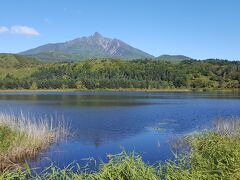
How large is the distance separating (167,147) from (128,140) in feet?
17.1

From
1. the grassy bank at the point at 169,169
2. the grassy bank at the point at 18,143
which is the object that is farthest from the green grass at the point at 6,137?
the grassy bank at the point at 169,169

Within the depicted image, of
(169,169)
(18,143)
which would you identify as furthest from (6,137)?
(169,169)

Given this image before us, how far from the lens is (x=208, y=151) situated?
1458 centimetres

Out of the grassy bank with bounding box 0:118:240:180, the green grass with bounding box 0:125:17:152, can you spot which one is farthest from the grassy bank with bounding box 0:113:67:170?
the grassy bank with bounding box 0:118:240:180

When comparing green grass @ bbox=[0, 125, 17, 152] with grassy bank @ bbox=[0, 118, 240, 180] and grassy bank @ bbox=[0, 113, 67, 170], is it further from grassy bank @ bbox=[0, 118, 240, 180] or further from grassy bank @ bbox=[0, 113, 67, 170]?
grassy bank @ bbox=[0, 118, 240, 180]

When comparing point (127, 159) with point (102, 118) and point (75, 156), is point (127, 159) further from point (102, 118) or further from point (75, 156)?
point (102, 118)

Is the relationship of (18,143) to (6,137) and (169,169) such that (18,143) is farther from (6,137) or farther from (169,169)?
(169,169)

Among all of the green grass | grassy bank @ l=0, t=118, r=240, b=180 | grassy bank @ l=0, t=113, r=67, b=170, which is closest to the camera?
grassy bank @ l=0, t=118, r=240, b=180

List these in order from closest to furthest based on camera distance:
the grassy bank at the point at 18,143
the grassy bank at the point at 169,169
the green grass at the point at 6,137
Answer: the grassy bank at the point at 169,169, the grassy bank at the point at 18,143, the green grass at the point at 6,137

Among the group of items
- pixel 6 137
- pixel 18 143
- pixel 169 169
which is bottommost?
pixel 18 143

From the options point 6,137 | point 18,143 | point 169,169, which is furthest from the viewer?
point 18,143

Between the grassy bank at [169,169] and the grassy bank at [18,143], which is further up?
the grassy bank at [169,169]

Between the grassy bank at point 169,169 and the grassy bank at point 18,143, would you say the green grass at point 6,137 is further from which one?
the grassy bank at point 169,169

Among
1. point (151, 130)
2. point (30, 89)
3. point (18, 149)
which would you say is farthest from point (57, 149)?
point (30, 89)
